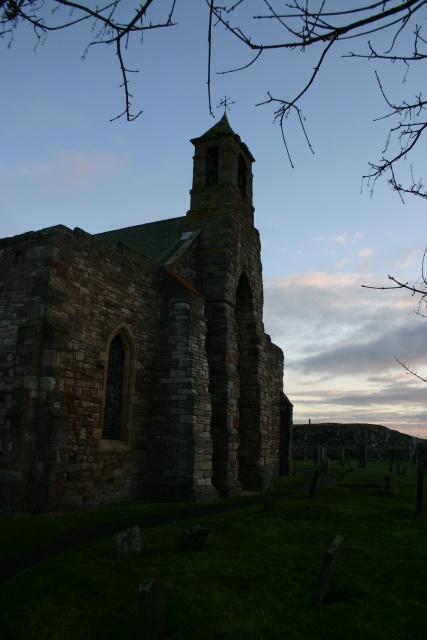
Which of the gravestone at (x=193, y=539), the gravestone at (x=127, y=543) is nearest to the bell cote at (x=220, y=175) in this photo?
the gravestone at (x=193, y=539)

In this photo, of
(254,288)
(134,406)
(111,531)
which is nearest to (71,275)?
(134,406)

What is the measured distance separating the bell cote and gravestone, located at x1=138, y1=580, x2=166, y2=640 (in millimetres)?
15962

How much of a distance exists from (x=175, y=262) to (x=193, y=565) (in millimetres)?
11561

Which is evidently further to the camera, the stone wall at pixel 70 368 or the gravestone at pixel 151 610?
the stone wall at pixel 70 368

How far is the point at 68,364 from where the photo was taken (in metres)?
12.7

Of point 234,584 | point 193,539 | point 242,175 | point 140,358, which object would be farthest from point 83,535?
point 242,175

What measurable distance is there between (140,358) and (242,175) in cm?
1088

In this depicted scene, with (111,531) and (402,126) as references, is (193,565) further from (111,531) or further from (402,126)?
(402,126)

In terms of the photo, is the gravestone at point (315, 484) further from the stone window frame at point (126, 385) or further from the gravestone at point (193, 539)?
the gravestone at point (193, 539)

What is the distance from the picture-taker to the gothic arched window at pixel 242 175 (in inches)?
866

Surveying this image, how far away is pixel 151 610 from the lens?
16.5 ft

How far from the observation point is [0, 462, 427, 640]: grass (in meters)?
5.35

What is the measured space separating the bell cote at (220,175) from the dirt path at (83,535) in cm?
1128

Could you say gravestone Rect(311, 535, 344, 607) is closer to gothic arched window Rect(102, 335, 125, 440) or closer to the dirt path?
the dirt path
